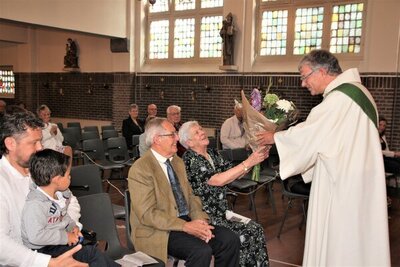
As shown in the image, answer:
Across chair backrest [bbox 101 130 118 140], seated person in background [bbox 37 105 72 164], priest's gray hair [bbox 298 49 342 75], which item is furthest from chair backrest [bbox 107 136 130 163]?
priest's gray hair [bbox 298 49 342 75]

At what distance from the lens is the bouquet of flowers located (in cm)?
335

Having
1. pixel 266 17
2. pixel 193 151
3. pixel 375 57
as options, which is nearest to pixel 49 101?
pixel 266 17

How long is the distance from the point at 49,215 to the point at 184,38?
8872mm

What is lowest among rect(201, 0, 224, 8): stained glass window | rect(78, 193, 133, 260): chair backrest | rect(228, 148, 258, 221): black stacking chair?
rect(228, 148, 258, 221): black stacking chair

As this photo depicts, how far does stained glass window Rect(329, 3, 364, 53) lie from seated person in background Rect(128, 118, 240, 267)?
21.0ft

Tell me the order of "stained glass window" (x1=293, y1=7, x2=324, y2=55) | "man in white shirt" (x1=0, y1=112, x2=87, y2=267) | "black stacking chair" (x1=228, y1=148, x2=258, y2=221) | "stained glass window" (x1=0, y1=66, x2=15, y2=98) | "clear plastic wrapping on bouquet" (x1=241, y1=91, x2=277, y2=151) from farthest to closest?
"stained glass window" (x1=0, y1=66, x2=15, y2=98) < "stained glass window" (x1=293, y1=7, x2=324, y2=55) < "black stacking chair" (x1=228, y1=148, x2=258, y2=221) < "clear plastic wrapping on bouquet" (x1=241, y1=91, x2=277, y2=151) < "man in white shirt" (x1=0, y1=112, x2=87, y2=267)

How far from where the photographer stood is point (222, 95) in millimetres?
9961

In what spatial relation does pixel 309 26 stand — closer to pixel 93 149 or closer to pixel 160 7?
pixel 160 7

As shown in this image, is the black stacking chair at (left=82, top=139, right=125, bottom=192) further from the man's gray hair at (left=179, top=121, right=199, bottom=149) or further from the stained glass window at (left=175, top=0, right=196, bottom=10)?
the stained glass window at (left=175, top=0, right=196, bottom=10)

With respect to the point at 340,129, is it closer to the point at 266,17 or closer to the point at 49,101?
the point at 266,17

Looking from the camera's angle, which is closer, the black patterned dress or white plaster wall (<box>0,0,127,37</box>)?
the black patterned dress

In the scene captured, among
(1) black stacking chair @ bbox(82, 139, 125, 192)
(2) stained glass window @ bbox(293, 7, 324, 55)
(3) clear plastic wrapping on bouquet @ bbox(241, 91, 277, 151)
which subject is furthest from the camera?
(2) stained glass window @ bbox(293, 7, 324, 55)

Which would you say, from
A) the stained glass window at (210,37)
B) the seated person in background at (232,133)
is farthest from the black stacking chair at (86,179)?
the stained glass window at (210,37)

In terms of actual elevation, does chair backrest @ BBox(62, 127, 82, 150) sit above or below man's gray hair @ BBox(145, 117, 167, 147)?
below
